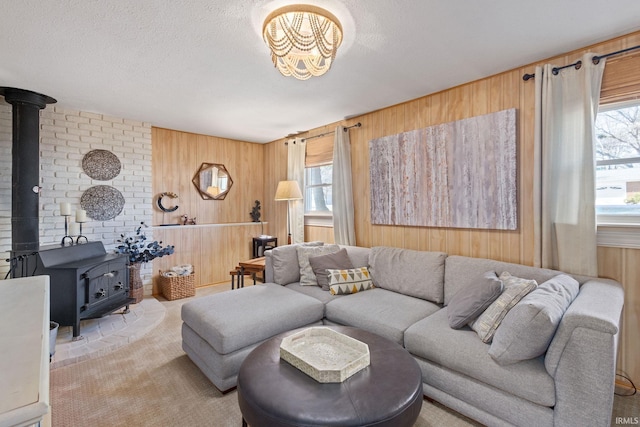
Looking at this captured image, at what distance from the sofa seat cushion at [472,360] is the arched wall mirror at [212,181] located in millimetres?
3814

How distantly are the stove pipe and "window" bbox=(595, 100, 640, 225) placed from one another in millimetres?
4914

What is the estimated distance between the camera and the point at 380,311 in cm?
236

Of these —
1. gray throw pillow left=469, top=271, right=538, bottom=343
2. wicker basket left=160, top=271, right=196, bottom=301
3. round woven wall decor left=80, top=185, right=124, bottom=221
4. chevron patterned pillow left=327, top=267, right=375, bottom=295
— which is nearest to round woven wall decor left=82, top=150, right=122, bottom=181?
round woven wall decor left=80, top=185, right=124, bottom=221

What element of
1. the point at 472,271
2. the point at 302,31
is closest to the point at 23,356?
the point at 302,31

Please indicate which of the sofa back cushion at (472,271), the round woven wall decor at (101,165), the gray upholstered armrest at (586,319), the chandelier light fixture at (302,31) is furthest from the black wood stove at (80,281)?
the gray upholstered armrest at (586,319)

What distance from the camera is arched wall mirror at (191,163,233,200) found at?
4719 millimetres

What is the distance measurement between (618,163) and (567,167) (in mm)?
321

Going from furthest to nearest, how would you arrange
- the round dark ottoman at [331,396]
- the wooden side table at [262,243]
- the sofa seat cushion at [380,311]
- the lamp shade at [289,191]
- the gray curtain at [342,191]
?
1. the wooden side table at [262,243]
2. the lamp shade at [289,191]
3. the gray curtain at [342,191]
4. the sofa seat cushion at [380,311]
5. the round dark ottoman at [331,396]

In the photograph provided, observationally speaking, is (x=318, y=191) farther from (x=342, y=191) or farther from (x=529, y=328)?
(x=529, y=328)

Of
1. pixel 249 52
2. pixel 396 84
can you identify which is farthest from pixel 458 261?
pixel 249 52

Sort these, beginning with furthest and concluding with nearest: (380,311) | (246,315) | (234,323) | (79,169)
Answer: (79,169), (380,311), (246,315), (234,323)

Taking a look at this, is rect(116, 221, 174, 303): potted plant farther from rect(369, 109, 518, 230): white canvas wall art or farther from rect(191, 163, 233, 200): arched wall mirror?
rect(369, 109, 518, 230): white canvas wall art

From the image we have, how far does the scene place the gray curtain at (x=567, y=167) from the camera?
7.00 feet

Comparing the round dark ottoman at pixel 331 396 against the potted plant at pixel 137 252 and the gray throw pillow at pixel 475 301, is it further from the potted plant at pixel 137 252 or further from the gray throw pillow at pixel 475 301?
the potted plant at pixel 137 252
